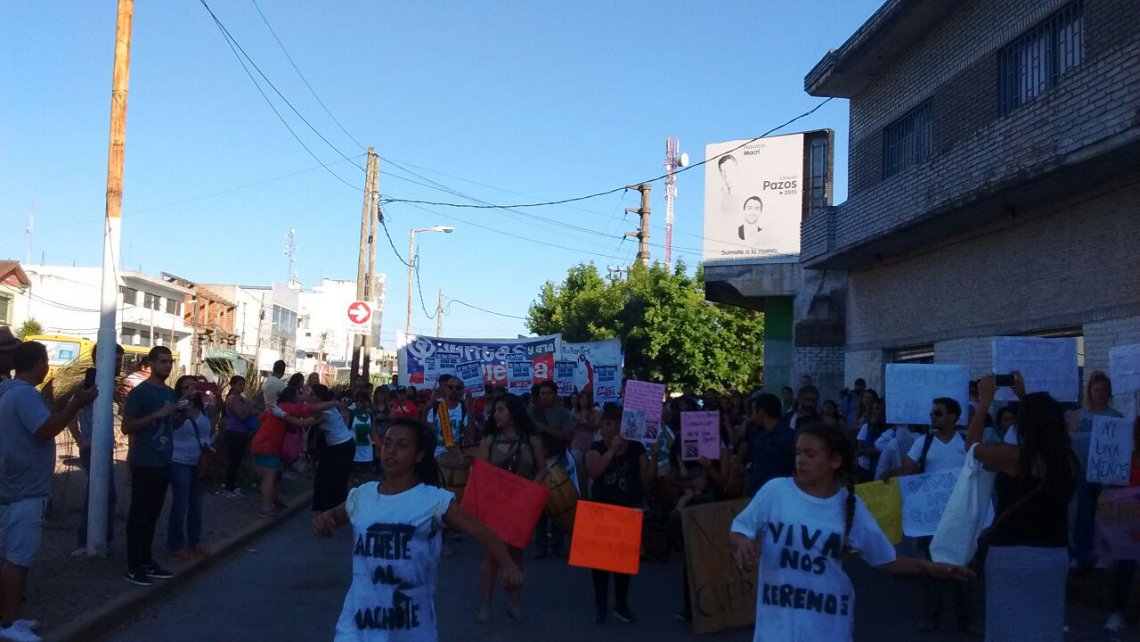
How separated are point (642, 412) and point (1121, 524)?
4095 millimetres

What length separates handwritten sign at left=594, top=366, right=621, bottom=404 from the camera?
19.1 meters

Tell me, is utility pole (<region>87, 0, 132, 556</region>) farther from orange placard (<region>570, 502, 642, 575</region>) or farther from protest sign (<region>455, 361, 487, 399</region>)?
protest sign (<region>455, 361, 487, 399</region>)

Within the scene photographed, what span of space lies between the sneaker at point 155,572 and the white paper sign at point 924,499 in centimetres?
592

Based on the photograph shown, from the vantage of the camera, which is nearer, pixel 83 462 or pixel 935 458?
pixel 935 458

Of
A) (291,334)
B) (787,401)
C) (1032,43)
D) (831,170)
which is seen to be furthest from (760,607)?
(291,334)

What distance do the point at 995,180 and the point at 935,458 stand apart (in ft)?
19.5

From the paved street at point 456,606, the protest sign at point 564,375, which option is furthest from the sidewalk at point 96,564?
the protest sign at point 564,375

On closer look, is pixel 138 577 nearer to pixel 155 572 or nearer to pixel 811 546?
pixel 155 572

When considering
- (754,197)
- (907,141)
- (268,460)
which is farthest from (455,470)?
(754,197)

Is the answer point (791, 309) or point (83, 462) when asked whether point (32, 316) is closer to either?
point (791, 309)

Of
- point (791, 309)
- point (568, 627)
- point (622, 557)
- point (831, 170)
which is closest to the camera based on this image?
point (622, 557)

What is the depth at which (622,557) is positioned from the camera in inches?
265

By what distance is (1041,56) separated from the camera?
13117mm

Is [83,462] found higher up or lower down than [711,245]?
lower down
